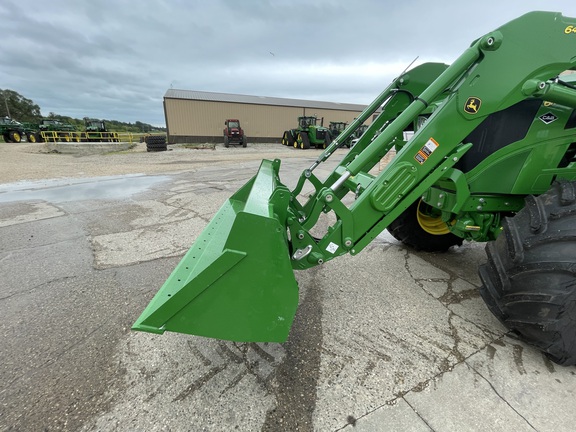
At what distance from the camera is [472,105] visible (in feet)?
5.86

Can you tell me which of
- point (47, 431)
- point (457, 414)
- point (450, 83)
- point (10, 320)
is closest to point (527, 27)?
point (450, 83)

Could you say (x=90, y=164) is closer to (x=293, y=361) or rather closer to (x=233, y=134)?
(x=233, y=134)

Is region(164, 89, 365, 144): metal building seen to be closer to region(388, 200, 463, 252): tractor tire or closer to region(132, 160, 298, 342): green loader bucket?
region(388, 200, 463, 252): tractor tire

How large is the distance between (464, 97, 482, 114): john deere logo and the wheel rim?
188 centimetres

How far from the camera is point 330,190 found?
73.8 inches

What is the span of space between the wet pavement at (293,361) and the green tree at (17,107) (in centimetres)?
6828

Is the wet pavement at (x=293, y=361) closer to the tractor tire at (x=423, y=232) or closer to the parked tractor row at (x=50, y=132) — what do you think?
the tractor tire at (x=423, y=232)

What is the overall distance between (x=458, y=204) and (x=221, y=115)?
29.4 meters

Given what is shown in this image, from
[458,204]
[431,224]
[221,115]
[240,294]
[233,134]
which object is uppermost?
[221,115]

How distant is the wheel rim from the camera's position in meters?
3.56

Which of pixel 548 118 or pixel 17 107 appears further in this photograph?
pixel 17 107

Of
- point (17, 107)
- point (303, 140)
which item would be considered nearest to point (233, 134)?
point (303, 140)

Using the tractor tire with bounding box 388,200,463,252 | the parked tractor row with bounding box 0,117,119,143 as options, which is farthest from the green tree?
the tractor tire with bounding box 388,200,463,252

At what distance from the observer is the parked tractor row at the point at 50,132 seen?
25.0m
